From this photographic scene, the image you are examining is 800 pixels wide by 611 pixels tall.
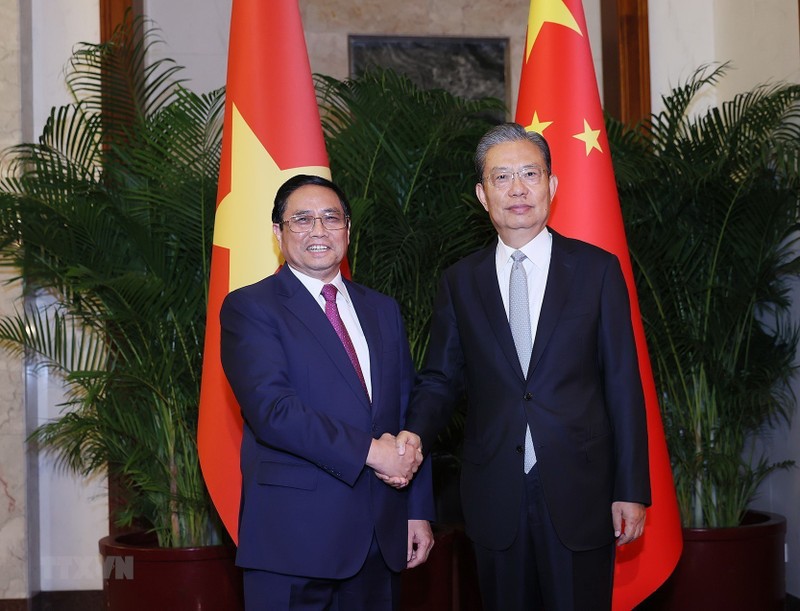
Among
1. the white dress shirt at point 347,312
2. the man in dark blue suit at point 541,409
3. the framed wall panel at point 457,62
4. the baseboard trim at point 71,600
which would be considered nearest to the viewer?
the man in dark blue suit at point 541,409

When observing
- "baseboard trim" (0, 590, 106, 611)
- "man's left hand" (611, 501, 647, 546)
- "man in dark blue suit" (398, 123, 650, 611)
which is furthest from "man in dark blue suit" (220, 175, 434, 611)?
"baseboard trim" (0, 590, 106, 611)

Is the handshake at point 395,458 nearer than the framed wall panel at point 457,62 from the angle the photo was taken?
Yes

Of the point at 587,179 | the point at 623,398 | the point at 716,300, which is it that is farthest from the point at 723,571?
the point at 623,398

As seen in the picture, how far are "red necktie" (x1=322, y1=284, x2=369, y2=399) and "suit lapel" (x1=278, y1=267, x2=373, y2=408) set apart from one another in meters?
0.03

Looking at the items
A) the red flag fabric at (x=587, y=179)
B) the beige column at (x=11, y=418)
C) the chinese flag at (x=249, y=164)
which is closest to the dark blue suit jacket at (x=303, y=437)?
the chinese flag at (x=249, y=164)

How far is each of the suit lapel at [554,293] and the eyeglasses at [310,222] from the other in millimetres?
557

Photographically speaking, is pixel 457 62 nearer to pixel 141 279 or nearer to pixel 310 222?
pixel 141 279

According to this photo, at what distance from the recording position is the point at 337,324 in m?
2.50

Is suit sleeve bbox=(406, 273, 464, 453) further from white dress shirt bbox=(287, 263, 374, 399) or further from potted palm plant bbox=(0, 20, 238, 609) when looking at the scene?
potted palm plant bbox=(0, 20, 238, 609)

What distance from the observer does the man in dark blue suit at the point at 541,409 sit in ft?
7.88

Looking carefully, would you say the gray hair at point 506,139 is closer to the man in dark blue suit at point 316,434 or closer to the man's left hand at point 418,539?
the man in dark blue suit at point 316,434

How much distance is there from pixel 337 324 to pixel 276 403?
12.5 inches

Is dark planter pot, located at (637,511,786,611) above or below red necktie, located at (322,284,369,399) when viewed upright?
below

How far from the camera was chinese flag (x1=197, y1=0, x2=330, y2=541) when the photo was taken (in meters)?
3.54
